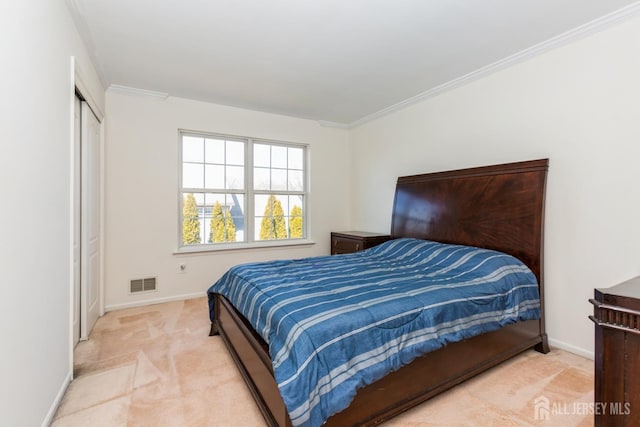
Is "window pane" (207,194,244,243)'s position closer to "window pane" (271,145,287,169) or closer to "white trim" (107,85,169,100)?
"window pane" (271,145,287,169)

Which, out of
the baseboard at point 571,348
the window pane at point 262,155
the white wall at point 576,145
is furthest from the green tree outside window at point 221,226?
the baseboard at point 571,348

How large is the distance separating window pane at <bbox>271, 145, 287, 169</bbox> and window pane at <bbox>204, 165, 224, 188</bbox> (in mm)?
773

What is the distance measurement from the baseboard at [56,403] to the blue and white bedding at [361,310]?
1.03 m

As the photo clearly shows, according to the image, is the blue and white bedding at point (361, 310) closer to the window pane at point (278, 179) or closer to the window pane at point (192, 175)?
the window pane at point (192, 175)

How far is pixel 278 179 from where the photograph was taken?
4.44 meters

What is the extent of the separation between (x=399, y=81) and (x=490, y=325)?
2.50m

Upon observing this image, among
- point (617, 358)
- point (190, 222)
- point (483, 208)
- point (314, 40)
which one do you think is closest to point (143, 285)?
point (190, 222)

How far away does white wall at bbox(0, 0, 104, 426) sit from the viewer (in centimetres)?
118

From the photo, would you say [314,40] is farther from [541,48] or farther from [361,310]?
[361,310]

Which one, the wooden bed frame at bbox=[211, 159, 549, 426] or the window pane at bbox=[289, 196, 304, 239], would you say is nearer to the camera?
the wooden bed frame at bbox=[211, 159, 549, 426]

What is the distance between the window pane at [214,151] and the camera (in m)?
3.94

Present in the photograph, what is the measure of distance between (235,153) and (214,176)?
440mm

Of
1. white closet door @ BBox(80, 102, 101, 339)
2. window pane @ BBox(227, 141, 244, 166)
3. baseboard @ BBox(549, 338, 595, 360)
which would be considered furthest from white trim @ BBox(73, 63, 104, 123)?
baseboard @ BBox(549, 338, 595, 360)

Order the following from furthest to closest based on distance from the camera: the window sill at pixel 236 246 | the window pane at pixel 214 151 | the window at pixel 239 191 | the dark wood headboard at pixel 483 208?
the window pane at pixel 214 151, the window at pixel 239 191, the window sill at pixel 236 246, the dark wood headboard at pixel 483 208
